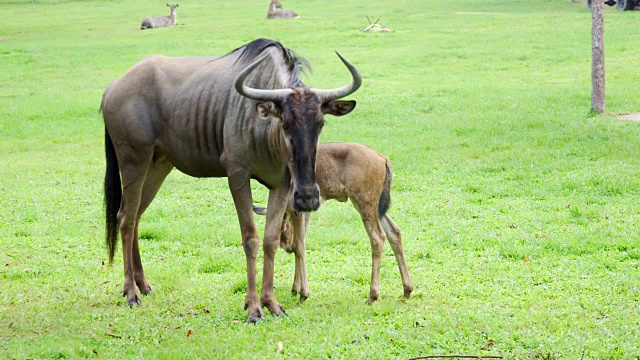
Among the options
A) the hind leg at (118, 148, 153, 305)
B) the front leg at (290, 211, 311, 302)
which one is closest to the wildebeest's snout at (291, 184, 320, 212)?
the front leg at (290, 211, 311, 302)

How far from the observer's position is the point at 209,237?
9.81m

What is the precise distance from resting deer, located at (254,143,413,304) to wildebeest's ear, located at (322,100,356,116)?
3.03ft

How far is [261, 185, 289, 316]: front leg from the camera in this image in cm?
720

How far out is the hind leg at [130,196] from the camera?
7.83m

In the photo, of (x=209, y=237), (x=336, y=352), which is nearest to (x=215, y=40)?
(x=209, y=237)

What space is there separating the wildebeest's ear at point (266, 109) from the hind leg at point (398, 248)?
1.66 metres

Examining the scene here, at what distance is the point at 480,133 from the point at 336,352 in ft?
30.4

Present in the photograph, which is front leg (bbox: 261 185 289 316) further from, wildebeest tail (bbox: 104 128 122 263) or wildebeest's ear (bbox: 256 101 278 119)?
wildebeest tail (bbox: 104 128 122 263)

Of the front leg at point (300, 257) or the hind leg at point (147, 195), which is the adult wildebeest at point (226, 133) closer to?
the hind leg at point (147, 195)

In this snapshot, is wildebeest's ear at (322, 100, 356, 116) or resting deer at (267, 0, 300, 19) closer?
wildebeest's ear at (322, 100, 356, 116)

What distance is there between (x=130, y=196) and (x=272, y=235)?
5.06ft

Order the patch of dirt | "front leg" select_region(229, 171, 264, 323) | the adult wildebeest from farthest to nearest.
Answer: the patch of dirt
"front leg" select_region(229, 171, 264, 323)
the adult wildebeest

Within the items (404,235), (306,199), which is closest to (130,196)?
(306,199)

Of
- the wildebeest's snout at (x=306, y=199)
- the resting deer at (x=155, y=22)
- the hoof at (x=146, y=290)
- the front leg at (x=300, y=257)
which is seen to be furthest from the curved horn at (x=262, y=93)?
the resting deer at (x=155, y=22)
